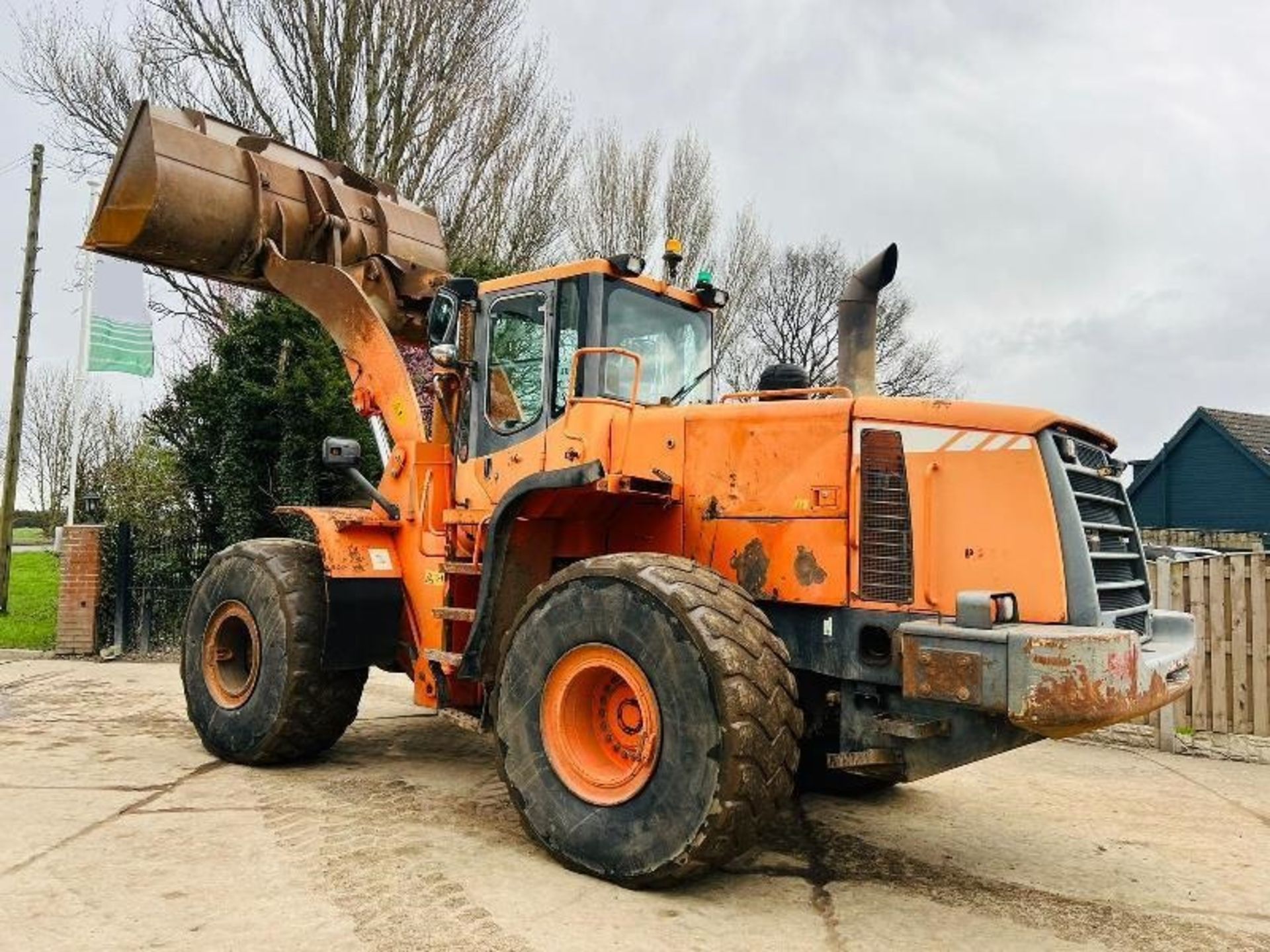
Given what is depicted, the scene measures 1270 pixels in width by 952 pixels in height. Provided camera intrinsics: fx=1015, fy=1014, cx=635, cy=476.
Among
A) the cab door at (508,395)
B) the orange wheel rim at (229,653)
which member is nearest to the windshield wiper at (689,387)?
the cab door at (508,395)

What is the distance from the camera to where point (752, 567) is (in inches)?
180

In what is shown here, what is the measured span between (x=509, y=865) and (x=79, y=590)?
912 cm

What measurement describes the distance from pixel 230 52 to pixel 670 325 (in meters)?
12.7

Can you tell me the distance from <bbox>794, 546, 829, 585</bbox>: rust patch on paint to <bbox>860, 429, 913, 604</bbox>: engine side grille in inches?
7.1

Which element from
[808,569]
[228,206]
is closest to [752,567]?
[808,569]

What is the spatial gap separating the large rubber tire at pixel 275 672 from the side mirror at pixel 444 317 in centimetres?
158

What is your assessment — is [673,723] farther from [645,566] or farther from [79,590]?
[79,590]

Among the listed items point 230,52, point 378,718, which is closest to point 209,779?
point 378,718

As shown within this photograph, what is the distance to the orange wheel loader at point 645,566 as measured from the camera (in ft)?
12.6

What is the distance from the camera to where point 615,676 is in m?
4.36

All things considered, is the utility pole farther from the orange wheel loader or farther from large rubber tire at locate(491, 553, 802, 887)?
large rubber tire at locate(491, 553, 802, 887)

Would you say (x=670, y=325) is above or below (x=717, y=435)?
above

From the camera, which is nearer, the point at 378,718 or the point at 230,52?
the point at 378,718

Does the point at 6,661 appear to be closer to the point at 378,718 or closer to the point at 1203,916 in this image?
the point at 378,718
